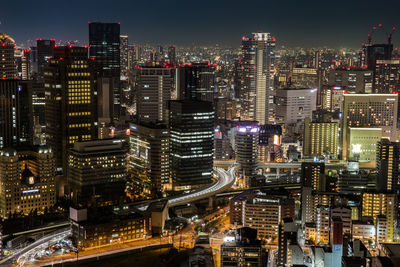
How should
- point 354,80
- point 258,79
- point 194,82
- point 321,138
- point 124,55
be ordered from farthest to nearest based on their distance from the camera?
point 124,55, point 354,80, point 258,79, point 194,82, point 321,138

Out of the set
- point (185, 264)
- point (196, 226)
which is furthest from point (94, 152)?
point (185, 264)

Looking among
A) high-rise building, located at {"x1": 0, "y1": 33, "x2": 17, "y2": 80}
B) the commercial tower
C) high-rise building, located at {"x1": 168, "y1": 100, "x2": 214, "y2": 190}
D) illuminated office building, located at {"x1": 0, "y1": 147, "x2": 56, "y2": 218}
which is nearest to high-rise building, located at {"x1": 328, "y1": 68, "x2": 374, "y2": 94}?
the commercial tower

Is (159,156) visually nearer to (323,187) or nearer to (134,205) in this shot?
(134,205)

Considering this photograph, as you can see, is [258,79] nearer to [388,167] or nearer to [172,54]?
[172,54]

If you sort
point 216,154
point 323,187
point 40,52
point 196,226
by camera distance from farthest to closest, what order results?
1. point 40,52
2. point 216,154
3. point 323,187
4. point 196,226

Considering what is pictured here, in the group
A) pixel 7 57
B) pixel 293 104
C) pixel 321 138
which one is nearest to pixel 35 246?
pixel 7 57

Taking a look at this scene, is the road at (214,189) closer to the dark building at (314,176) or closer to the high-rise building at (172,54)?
the dark building at (314,176)
